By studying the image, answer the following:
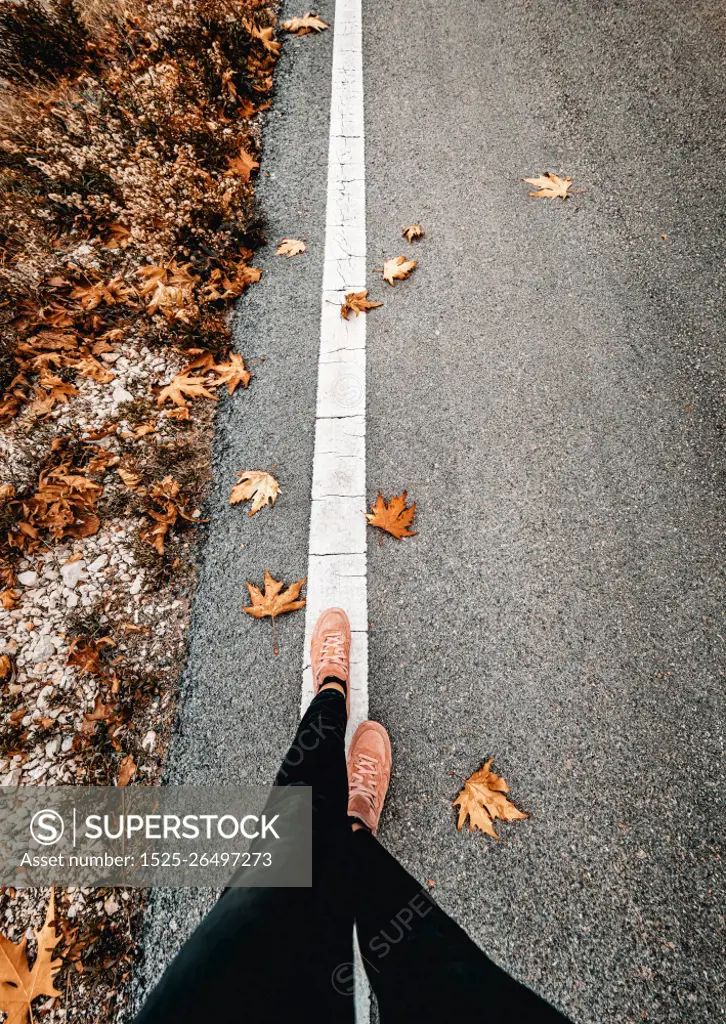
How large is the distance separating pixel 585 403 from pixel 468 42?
3.30m

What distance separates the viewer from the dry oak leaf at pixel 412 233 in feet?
9.34

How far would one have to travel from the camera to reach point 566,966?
155cm

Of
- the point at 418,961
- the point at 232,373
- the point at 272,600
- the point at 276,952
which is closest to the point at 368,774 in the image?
the point at 418,961

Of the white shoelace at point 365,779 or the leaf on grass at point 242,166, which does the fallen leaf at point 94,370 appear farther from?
the white shoelace at point 365,779

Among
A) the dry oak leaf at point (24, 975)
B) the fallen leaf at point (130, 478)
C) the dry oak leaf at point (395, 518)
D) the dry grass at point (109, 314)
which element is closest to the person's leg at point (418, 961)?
the dry grass at point (109, 314)

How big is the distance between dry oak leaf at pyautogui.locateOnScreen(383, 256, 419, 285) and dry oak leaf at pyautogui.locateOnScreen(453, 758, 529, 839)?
8.20 feet

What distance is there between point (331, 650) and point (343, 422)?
45.1 inches

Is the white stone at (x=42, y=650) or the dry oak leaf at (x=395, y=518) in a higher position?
the dry oak leaf at (x=395, y=518)

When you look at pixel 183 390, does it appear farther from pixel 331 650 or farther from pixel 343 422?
pixel 331 650

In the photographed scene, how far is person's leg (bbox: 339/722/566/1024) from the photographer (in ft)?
4.00

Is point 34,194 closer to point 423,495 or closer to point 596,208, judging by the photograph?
point 423,495

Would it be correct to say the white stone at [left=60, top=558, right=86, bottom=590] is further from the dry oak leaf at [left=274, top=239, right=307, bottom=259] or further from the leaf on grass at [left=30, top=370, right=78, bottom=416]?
the dry oak leaf at [left=274, top=239, right=307, bottom=259]

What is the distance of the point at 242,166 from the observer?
10.2 feet

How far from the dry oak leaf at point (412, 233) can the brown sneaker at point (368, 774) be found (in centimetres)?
269
